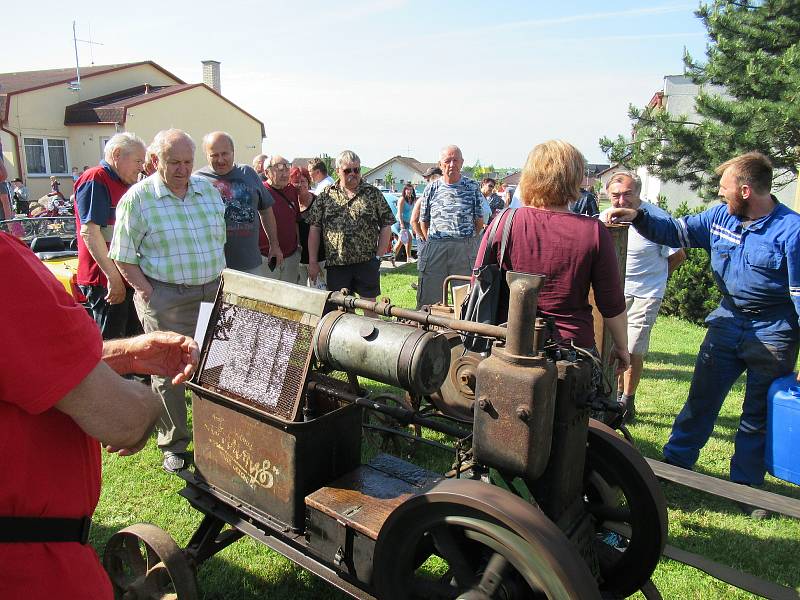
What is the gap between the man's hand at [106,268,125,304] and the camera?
435cm

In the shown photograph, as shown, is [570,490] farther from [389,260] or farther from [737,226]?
[389,260]

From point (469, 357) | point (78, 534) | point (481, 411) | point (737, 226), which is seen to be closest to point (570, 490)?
point (481, 411)

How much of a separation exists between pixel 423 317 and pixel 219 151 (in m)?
3.32

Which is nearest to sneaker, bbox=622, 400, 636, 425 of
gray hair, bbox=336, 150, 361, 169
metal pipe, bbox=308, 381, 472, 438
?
metal pipe, bbox=308, 381, 472, 438

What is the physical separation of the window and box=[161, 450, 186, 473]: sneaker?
2743 centimetres

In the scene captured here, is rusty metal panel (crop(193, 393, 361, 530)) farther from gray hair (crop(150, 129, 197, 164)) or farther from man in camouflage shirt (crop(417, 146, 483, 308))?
man in camouflage shirt (crop(417, 146, 483, 308))

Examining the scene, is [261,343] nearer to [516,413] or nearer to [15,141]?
[516,413]

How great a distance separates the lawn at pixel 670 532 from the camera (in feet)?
9.67

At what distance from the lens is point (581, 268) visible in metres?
2.82

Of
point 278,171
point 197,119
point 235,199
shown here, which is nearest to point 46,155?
point 197,119

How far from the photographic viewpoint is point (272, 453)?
248cm

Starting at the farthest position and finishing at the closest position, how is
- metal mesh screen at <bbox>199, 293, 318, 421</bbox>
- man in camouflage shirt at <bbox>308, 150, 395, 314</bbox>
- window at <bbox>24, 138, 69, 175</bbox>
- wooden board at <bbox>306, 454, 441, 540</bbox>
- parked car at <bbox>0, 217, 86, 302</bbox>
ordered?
window at <bbox>24, 138, 69, 175</bbox>
man in camouflage shirt at <bbox>308, 150, 395, 314</bbox>
parked car at <bbox>0, 217, 86, 302</bbox>
metal mesh screen at <bbox>199, 293, 318, 421</bbox>
wooden board at <bbox>306, 454, 441, 540</bbox>

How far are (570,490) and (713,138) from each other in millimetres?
6463

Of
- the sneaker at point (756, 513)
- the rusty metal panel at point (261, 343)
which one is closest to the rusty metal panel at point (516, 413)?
the rusty metal panel at point (261, 343)
